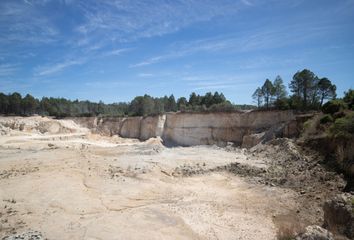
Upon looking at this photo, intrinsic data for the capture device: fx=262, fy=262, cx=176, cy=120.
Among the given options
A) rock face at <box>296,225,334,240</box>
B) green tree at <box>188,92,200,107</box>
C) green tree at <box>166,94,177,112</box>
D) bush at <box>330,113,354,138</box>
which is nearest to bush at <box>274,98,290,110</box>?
bush at <box>330,113,354,138</box>

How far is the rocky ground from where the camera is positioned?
356 inches

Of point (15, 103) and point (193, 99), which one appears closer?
point (193, 99)

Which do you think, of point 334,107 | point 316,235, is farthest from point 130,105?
point 316,235

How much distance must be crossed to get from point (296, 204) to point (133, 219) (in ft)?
22.6

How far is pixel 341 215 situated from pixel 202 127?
105 ft

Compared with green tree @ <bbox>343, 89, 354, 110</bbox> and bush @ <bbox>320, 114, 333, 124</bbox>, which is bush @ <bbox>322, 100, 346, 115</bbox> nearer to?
green tree @ <bbox>343, 89, 354, 110</bbox>

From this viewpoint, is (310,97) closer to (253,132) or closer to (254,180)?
(253,132)

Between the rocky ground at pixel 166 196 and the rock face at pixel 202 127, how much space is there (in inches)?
485

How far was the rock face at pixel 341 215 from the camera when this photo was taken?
658cm

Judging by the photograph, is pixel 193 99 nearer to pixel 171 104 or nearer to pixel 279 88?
pixel 171 104

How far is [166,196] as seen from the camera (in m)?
12.5

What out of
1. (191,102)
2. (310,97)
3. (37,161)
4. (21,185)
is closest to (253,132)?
(310,97)

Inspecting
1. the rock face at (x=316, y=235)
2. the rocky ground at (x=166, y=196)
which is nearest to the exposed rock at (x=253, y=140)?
the rocky ground at (x=166, y=196)

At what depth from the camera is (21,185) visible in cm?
1352
